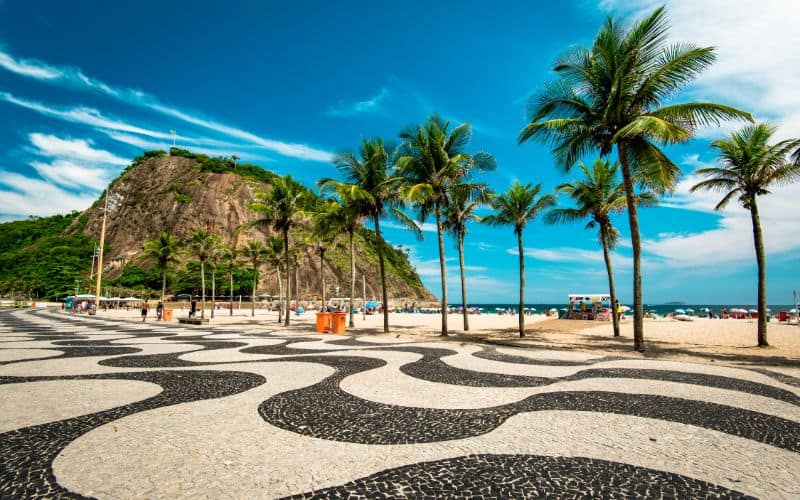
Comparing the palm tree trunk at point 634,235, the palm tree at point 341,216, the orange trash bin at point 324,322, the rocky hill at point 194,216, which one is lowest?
the orange trash bin at point 324,322

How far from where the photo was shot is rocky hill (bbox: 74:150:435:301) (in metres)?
96.4

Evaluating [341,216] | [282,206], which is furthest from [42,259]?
[341,216]

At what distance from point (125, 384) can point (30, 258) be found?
395ft

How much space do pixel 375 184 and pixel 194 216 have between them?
306ft

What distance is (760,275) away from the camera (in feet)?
50.0

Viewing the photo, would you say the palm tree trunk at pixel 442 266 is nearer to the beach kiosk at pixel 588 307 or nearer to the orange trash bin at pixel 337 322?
the orange trash bin at pixel 337 322

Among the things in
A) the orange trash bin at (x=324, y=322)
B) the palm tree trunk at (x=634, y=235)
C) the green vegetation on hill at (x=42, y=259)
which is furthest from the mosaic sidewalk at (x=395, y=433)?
the green vegetation on hill at (x=42, y=259)

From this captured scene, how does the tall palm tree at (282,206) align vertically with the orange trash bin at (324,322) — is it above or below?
above

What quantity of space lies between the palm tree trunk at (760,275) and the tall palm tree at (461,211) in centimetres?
1101

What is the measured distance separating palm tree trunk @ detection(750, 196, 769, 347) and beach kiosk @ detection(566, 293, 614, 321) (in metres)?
19.1

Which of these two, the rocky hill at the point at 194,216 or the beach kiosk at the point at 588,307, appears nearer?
the beach kiosk at the point at 588,307

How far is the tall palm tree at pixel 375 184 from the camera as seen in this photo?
69.8 ft

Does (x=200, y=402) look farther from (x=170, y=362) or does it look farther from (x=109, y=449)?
(x=170, y=362)

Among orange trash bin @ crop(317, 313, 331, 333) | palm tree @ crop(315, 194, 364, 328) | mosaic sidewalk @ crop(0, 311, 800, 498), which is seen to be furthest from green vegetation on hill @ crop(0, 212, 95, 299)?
mosaic sidewalk @ crop(0, 311, 800, 498)
